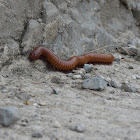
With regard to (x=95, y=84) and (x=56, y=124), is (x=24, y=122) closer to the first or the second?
(x=56, y=124)

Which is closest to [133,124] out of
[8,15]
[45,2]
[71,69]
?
[71,69]

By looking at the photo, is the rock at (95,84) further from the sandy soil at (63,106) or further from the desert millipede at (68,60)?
the desert millipede at (68,60)

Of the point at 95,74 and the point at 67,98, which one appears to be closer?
the point at 67,98

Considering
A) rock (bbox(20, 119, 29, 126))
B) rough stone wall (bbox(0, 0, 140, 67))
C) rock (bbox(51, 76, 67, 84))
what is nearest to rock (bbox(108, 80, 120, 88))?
rock (bbox(51, 76, 67, 84))

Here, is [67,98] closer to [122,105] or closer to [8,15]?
[122,105]

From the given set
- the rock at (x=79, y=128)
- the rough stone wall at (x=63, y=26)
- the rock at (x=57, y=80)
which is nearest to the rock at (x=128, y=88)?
the rock at (x=57, y=80)

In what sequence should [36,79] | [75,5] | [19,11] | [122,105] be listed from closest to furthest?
[122,105] < [36,79] < [19,11] < [75,5]
